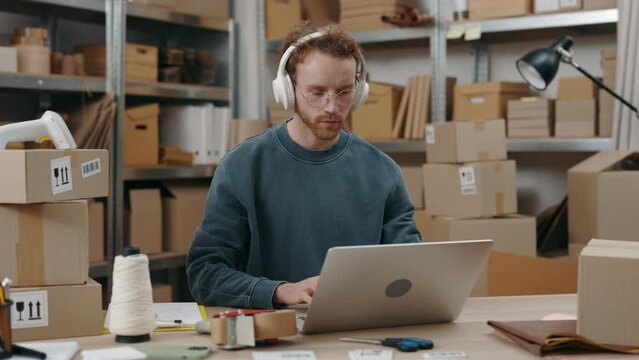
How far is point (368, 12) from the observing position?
166 inches

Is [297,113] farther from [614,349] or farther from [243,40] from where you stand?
[243,40]

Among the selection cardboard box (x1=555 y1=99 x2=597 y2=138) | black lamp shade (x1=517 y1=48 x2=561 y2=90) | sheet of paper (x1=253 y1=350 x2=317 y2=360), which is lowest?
sheet of paper (x1=253 y1=350 x2=317 y2=360)

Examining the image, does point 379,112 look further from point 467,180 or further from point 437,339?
point 437,339

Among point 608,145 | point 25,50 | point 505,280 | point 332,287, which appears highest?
point 25,50

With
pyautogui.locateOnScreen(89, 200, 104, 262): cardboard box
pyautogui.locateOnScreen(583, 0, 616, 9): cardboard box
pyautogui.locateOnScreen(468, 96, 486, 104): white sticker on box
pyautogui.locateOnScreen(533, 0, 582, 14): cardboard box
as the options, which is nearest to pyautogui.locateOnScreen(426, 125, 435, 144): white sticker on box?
pyautogui.locateOnScreen(468, 96, 486, 104): white sticker on box

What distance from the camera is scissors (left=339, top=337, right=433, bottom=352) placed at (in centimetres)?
151

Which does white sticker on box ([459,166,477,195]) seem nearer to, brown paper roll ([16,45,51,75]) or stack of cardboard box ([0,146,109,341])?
brown paper roll ([16,45,51,75])

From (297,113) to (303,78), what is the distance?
0.10 m

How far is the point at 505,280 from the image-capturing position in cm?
290

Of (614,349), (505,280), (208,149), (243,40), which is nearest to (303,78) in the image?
(614,349)

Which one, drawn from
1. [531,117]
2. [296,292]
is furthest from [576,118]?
[296,292]

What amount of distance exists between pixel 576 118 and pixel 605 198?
0.51 metres

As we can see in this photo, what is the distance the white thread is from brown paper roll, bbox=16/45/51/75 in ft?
7.39

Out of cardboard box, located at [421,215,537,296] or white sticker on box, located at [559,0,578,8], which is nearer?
cardboard box, located at [421,215,537,296]
